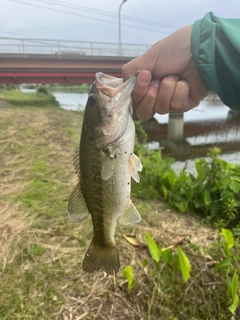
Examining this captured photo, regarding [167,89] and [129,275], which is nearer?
[167,89]

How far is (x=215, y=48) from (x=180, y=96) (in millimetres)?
348

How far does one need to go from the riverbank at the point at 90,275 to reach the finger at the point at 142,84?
1761mm

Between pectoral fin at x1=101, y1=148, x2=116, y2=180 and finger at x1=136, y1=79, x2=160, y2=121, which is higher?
finger at x1=136, y1=79, x2=160, y2=121

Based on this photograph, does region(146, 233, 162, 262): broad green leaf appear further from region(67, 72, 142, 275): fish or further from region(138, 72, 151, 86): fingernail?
region(138, 72, 151, 86): fingernail

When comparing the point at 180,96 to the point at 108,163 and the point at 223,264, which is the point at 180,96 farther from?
the point at 223,264

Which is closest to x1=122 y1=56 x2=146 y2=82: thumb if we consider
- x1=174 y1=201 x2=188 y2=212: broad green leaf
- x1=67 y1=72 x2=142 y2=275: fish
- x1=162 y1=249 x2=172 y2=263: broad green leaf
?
x1=67 y1=72 x2=142 y2=275: fish

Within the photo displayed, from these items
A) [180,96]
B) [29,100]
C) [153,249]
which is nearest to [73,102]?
[29,100]

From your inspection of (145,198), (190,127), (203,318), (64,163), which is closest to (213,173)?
(145,198)

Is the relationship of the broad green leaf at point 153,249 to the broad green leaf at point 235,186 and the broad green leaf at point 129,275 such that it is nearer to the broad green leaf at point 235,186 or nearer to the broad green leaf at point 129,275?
the broad green leaf at point 129,275

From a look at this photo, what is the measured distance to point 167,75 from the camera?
1.91 m

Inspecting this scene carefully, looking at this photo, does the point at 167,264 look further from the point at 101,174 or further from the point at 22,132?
the point at 22,132

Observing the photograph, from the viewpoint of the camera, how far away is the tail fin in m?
1.78

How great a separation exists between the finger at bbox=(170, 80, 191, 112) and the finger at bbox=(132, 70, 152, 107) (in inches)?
8.5

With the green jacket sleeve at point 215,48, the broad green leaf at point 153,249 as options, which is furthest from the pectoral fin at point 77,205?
the broad green leaf at point 153,249
